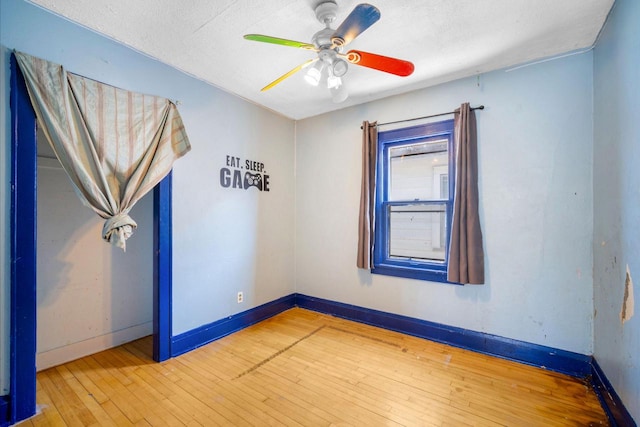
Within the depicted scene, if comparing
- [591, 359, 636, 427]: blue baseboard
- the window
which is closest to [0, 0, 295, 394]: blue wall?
the window

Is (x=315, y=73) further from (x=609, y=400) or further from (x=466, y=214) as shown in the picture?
(x=609, y=400)

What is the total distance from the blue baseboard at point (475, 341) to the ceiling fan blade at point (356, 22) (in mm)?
2795

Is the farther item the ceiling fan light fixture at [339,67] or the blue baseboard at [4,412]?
the ceiling fan light fixture at [339,67]

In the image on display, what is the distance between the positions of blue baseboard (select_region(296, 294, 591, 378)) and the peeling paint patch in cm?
86

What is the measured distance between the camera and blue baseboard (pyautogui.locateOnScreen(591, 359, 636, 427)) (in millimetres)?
1560

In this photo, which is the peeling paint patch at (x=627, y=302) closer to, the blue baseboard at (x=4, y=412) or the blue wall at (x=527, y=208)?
the blue wall at (x=527, y=208)

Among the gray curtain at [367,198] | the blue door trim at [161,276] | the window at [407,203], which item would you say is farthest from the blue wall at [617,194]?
the blue door trim at [161,276]

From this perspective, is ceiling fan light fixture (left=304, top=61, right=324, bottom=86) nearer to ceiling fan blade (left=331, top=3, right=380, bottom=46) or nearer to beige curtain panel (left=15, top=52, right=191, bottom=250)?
ceiling fan blade (left=331, top=3, right=380, bottom=46)

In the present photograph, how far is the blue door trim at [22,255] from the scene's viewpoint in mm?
1706

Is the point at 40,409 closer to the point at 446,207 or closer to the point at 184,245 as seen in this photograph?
the point at 184,245

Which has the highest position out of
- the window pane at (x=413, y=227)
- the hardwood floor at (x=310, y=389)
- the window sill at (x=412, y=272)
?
the window pane at (x=413, y=227)

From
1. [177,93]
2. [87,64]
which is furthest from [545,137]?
[87,64]

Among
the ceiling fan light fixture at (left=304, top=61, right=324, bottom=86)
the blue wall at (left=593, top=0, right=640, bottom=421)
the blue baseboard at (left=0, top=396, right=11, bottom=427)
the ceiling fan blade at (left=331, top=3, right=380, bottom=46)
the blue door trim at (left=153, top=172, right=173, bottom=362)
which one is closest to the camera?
the ceiling fan blade at (left=331, top=3, right=380, bottom=46)

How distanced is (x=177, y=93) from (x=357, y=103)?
2044 mm
